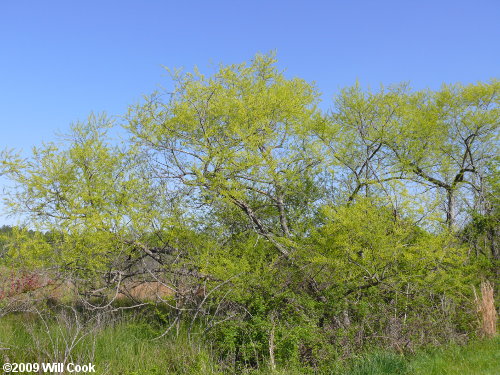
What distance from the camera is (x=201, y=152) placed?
10.5 m

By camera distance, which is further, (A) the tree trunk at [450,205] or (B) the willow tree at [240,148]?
(A) the tree trunk at [450,205]

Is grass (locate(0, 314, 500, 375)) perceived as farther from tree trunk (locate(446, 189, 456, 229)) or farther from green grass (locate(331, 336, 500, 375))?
tree trunk (locate(446, 189, 456, 229))

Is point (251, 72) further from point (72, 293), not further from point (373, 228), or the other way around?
point (72, 293)

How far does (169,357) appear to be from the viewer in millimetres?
7094

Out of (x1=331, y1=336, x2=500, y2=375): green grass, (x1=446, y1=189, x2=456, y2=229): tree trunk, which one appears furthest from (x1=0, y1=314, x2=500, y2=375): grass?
(x1=446, y1=189, x2=456, y2=229): tree trunk

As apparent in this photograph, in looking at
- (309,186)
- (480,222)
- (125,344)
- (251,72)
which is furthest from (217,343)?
(480,222)

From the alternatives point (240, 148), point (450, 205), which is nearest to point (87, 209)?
point (240, 148)

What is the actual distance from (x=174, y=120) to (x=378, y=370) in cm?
717

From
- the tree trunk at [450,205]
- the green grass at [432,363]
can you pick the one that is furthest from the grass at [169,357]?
the tree trunk at [450,205]

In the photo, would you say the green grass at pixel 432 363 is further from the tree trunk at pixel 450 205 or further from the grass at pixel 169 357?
the tree trunk at pixel 450 205

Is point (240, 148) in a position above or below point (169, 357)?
above

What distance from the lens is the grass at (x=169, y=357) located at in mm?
6527

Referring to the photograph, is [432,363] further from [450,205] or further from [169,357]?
[450,205]

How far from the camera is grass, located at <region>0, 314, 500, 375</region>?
6.53m
